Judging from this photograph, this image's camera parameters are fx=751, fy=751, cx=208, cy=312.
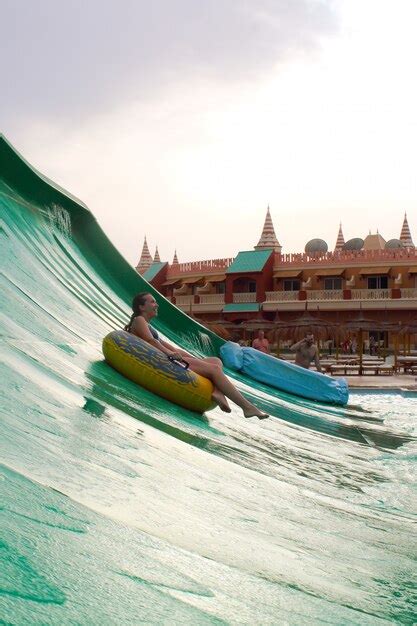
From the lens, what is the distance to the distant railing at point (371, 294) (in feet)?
118

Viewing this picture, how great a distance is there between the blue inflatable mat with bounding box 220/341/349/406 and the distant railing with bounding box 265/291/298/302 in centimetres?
2896

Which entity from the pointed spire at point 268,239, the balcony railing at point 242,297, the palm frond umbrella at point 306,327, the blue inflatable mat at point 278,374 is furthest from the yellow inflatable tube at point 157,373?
the pointed spire at point 268,239

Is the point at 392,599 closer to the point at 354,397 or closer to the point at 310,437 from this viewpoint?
the point at 310,437

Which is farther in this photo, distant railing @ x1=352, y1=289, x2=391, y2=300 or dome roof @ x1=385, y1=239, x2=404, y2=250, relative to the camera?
dome roof @ x1=385, y1=239, x2=404, y2=250

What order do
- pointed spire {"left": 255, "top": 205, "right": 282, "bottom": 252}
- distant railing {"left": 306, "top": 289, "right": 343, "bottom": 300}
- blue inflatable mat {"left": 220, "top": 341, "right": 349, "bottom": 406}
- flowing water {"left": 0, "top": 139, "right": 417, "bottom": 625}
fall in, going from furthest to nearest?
pointed spire {"left": 255, "top": 205, "right": 282, "bottom": 252} < distant railing {"left": 306, "top": 289, "right": 343, "bottom": 300} < blue inflatable mat {"left": 220, "top": 341, "right": 349, "bottom": 406} < flowing water {"left": 0, "top": 139, "right": 417, "bottom": 625}

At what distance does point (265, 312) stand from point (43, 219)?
31009 mm

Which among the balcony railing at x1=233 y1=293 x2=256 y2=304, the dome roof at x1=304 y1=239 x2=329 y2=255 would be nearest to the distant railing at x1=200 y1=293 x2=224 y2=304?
the balcony railing at x1=233 y1=293 x2=256 y2=304

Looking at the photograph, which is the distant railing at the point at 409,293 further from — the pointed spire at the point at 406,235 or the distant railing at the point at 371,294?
the pointed spire at the point at 406,235

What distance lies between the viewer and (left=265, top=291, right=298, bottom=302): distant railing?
3788 centimetres

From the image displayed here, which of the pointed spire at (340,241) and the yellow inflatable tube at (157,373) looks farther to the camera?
the pointed spire at (340,241)

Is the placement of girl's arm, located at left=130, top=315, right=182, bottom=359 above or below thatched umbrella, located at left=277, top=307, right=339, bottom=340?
below

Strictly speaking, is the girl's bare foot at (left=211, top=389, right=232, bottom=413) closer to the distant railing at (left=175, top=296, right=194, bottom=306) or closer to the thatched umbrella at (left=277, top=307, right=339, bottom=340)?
the thatched umbrella at (left=277, top=307, right=339, bottom=340)

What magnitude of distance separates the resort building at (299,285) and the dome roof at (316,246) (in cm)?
452

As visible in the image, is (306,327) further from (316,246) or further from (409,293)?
(316,246)
